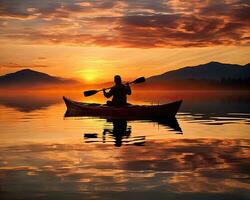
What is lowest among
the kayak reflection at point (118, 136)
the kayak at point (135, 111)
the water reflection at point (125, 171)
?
the water reflection at point (125, 171)

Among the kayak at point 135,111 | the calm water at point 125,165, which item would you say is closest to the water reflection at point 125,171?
the calm water at point 125,165

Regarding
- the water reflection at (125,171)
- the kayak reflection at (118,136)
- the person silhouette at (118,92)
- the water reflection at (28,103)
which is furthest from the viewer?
→ the water reflection at (28,103)

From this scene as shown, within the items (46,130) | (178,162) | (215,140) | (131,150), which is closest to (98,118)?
(46,130)

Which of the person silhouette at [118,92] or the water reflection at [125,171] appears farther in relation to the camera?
the person silhouette at [118,92]

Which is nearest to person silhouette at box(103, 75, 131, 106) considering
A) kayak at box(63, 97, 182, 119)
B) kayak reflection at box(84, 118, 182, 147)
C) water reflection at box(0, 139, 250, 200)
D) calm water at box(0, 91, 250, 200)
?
kayak at box(63, 97, 182, 119)

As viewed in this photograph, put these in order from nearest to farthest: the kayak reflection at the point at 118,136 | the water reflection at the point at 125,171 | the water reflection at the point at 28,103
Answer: the water reflection at the point at 125,171 < the kayak reflection at the point at 118,136 < the water reflection at the point at 28,103

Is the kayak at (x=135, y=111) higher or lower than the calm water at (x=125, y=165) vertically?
higher

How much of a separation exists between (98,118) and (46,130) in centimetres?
877

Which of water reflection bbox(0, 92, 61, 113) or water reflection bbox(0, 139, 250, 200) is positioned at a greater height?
water reflection bbox(0, 92, 61, 113)

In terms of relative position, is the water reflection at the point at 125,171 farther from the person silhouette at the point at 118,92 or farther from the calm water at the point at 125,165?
the person silhouette at the point at 118,92

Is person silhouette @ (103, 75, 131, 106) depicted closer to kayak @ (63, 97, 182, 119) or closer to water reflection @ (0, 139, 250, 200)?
kayak @ (63, 97, 182, 119)

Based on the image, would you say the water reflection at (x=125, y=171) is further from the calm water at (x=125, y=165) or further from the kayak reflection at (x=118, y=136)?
the kayak reflection at (x=118, y=136)

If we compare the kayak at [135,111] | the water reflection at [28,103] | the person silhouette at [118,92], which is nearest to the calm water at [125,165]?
the kayak at [135,111]

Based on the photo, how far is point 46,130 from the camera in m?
24.1
